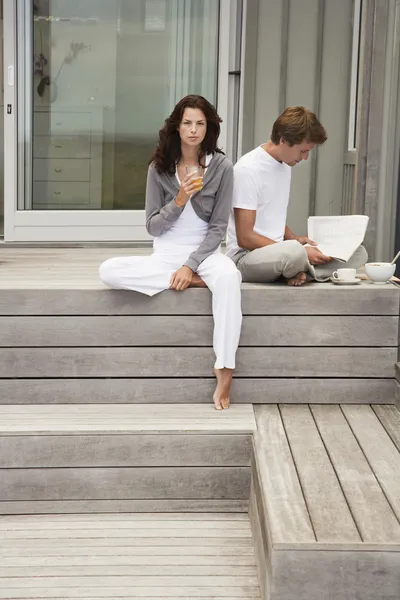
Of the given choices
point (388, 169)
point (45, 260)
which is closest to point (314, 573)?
point (388, 169)

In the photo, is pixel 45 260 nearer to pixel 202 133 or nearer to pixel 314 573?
pixel 202 133

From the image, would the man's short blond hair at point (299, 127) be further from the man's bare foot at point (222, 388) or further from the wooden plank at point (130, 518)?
the wooden plank at point (130, 518)

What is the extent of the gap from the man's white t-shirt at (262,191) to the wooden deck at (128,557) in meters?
1.23

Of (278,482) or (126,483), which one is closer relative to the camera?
(278,482)

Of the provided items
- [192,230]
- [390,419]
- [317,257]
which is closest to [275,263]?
[317,257]

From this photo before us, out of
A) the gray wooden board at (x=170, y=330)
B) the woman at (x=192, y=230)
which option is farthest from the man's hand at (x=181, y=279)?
the gray wooden board at (x=170, y=330)

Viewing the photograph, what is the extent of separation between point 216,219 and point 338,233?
0.63m

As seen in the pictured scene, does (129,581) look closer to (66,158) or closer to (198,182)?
(198,182)

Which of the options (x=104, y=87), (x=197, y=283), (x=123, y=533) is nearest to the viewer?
(x=123, y=533)

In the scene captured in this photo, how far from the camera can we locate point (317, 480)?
9.53ft

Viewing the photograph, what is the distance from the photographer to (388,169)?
14.3 feet

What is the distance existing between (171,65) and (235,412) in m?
2.95

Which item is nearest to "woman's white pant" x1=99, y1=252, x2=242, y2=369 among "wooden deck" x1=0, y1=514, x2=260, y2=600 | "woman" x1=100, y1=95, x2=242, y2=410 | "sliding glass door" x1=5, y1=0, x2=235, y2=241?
"woman" x1=100, y1=95, x2=242, y2=410

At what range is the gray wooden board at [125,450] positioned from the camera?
3.31m
